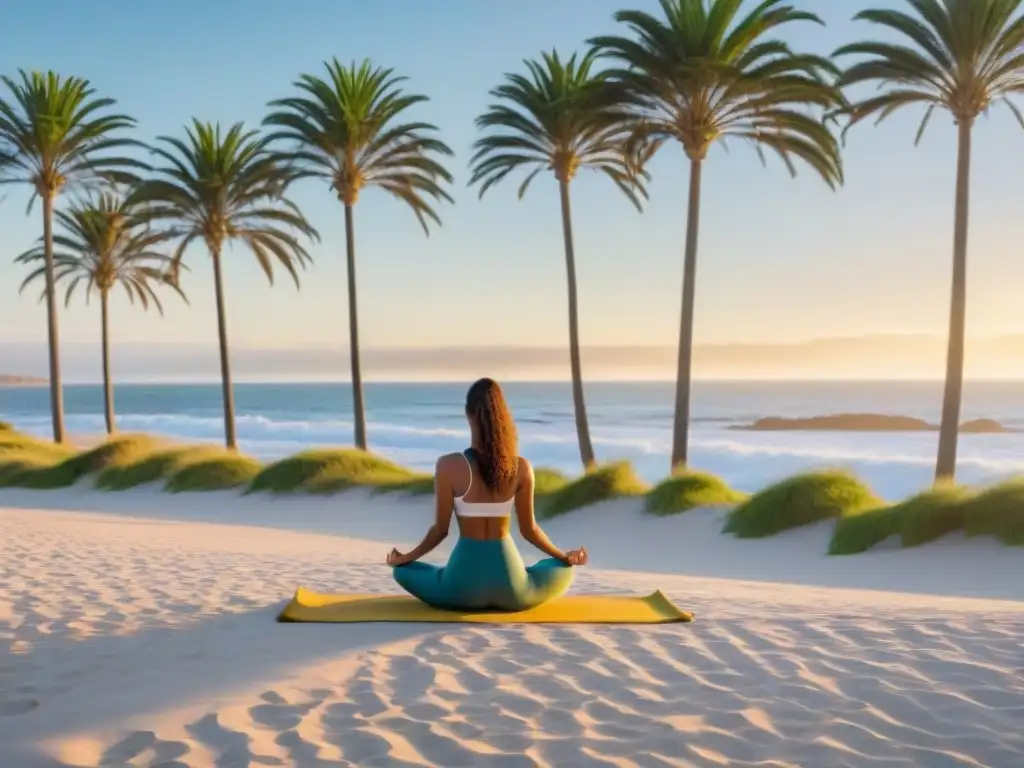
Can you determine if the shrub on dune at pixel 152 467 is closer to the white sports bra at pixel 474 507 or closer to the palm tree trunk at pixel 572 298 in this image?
the palm tree trunk at pixel 572 298

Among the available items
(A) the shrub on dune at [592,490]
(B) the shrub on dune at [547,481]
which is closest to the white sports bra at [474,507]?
(A) the shrub on dune at [592,490]

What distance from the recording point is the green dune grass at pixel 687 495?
14.8 metres

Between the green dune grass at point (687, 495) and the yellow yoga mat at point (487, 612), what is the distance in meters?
7.73

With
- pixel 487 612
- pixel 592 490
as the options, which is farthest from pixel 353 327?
pixel 487 612

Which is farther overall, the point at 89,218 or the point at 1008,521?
the point at 89,218

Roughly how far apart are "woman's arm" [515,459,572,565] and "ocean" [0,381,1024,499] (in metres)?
12.2

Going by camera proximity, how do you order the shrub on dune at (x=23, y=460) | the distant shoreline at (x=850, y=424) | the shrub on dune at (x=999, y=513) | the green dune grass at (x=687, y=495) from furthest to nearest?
the distant shoreline at (x=850, y=424), the shrub on dune at (x=23, y=460), the green dune grass at (x=687, y=495), the shrub on dune at (x=999, y=513)

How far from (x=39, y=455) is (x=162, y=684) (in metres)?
21.6

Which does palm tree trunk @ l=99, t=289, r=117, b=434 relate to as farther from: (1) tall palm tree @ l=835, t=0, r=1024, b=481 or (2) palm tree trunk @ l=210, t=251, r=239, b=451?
(1) tall palm tree @ l=835, t=0, r=1024, b=481

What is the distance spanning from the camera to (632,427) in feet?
205

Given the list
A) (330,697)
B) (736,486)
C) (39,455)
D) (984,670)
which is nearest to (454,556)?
(330,697)

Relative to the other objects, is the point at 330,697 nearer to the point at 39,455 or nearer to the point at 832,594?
the point at 832,594

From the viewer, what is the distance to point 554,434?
5500cm

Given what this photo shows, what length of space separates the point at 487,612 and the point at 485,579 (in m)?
0.36
